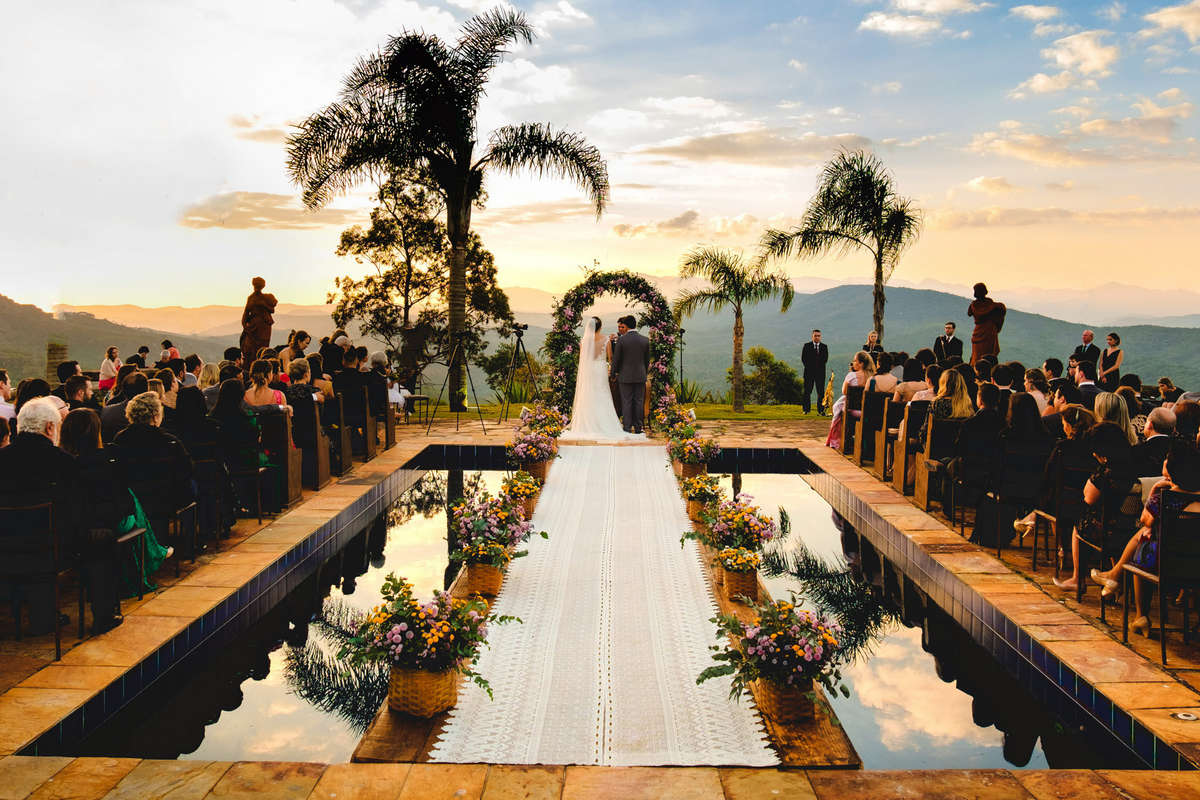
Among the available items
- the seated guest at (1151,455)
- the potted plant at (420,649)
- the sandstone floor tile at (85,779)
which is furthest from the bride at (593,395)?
the sandstone floor tile at (85,779)

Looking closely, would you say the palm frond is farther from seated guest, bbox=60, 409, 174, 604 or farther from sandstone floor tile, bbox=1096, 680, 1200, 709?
sandstone floor tile, bbox=1096, 680, 1200, 709

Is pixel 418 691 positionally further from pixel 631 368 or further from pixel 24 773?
pixel 631 368

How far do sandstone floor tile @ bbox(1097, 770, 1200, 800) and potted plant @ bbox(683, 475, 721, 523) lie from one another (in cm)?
447

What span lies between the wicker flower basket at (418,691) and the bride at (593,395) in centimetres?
954

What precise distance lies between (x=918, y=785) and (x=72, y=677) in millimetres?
4094

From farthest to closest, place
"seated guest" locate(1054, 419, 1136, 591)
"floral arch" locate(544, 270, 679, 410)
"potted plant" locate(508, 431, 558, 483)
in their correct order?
"floral arch" locate(544, 270, 679, 410), "potted plant" locate(508, 431, 558, 483), "seated guest" locate(1054, 419, 1136, 591)

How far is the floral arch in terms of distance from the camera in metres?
15.3

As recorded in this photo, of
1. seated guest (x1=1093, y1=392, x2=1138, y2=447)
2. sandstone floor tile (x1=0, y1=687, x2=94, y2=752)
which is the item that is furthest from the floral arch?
sandstone floor tile (x1=0, y1=687, x2=94, y2=752)

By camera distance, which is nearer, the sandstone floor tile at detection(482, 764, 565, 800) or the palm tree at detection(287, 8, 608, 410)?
the sandstone floor tile at detection(482, 764, 565, 800)

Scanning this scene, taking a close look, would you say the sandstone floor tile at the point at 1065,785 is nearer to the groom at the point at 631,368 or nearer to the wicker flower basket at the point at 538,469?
the wicker flower basket at the point at 538,469

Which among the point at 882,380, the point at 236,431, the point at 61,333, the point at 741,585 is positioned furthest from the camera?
the point at 61,333

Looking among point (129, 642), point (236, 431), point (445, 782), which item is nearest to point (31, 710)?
point (129, 642)

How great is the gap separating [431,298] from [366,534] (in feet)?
45.2

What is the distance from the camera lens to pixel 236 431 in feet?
25.2
